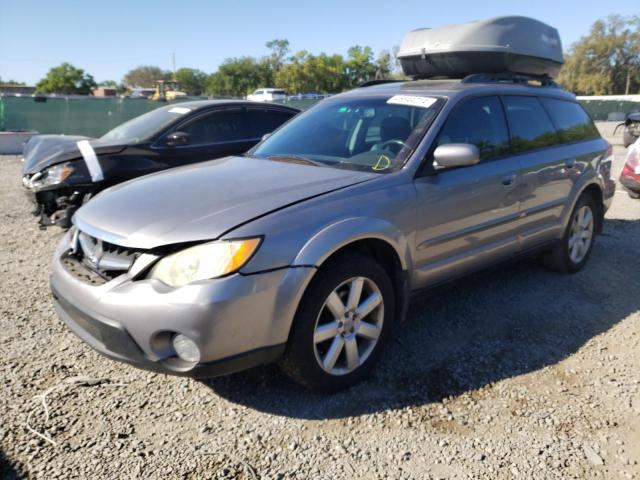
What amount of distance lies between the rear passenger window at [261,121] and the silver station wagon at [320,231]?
8.93ft

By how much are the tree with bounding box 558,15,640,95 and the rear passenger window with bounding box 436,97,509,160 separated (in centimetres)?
7482

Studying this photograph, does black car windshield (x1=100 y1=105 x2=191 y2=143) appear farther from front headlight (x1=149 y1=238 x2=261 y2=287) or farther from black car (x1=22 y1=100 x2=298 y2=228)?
front headlight (x1=149 y1=238 x2=261 y2=287)

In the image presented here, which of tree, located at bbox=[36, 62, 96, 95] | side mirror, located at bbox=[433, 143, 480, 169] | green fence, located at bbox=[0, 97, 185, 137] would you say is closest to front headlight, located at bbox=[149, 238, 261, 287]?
side mirror, located at bbox=[433, 143, 480, 169]

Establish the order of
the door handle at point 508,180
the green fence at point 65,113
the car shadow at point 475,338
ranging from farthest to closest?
the green fence at point 65,113, the door handle at point 508,180, the car shadow at point 475,338

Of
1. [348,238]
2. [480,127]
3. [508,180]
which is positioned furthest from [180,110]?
[348,238]

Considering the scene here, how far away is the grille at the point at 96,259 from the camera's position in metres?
2.57

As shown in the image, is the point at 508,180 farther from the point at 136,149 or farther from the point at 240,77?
the point at 240,77

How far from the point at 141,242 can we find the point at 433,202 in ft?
5.71

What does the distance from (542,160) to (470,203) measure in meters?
1.09

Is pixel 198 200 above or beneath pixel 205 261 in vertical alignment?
above

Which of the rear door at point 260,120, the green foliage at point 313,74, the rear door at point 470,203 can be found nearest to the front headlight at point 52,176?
the rear door at point 260,120

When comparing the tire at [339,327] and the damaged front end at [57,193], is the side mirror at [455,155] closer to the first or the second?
the tire at [339,327]

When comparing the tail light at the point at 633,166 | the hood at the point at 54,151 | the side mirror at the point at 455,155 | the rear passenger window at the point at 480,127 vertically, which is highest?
the rear passenger window at the point at 480,127

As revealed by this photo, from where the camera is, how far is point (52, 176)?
548 cm
